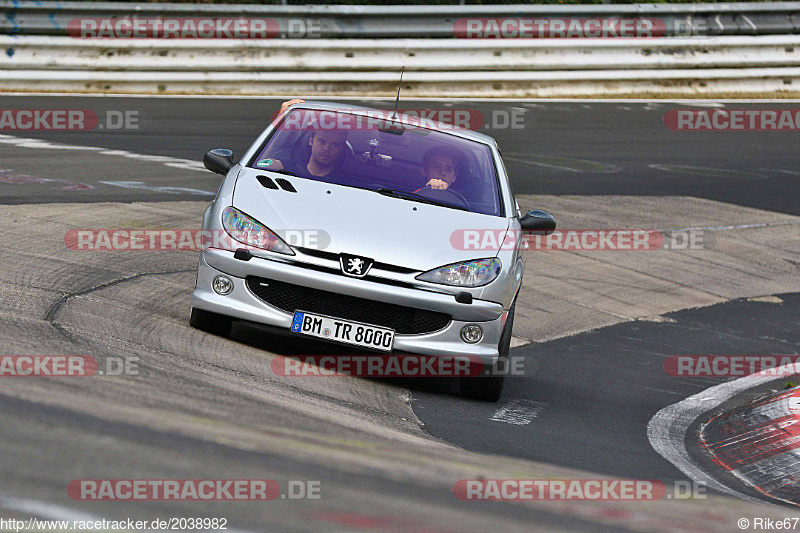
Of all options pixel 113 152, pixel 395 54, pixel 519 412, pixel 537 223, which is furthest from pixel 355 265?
pixel 395 54

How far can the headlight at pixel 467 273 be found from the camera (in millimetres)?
6648

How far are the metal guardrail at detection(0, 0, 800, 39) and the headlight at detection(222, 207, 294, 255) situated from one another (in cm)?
1269

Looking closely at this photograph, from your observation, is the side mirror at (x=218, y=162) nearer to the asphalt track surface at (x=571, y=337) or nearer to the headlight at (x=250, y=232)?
the headlight at (x=250, y=232)

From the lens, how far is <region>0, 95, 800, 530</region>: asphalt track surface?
396 cm

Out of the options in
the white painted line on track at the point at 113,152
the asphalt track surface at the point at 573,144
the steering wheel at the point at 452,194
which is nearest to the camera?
the steering wheel at the point at 452,194

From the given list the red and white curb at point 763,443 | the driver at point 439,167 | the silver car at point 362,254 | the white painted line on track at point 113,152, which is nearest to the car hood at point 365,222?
the silver car at point 362,254

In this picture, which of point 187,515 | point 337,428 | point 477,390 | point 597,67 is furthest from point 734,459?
point 597,67

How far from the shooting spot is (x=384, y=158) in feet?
25.3

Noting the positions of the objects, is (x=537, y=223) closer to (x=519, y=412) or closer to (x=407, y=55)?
(x=519, y=412)

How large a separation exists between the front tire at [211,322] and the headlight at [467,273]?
49.3 inches

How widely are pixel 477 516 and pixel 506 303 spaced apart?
11.1 ft

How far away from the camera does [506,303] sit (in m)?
6.97

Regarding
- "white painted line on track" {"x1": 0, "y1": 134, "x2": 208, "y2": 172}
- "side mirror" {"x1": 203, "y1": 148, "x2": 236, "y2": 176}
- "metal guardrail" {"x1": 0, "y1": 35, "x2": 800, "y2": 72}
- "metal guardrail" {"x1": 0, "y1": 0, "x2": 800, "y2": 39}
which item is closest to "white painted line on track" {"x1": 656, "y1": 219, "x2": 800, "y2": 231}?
"white painted line on track" {"x1": 0, "y1": 134, "x2": 208, "y2": 172}

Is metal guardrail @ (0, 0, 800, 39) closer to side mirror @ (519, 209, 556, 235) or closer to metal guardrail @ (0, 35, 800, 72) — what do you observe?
metal guardrail @ (0, 35, 800, 72)
